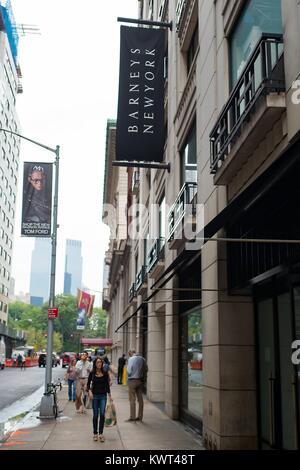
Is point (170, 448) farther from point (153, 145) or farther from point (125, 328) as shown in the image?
point (125, 328)

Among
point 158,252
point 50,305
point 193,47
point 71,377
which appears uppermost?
point 193,47

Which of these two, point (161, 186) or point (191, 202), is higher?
point (161, 186)

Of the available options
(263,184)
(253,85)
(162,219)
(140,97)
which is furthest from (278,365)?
(162,219)

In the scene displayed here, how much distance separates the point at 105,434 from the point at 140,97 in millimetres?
10601

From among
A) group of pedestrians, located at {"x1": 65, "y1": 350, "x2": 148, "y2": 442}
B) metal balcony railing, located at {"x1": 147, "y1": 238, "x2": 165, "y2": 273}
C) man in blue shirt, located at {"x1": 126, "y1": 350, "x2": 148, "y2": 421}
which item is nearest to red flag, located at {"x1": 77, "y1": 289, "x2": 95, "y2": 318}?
metal balcony railing, located at {"x1": 147, "y1": 238, "x2": 165, "y2": 273}

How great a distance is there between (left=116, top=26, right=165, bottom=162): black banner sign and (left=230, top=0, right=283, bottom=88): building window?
659cm

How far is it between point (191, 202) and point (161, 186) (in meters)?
6.73

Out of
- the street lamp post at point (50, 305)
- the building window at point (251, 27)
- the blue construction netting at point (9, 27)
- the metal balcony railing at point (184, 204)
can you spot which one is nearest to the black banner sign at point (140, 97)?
the street lamp post at point (50, 305)

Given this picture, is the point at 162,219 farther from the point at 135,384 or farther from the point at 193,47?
the point at 135,384

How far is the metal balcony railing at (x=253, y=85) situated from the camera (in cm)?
669

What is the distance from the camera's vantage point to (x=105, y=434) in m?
11.0

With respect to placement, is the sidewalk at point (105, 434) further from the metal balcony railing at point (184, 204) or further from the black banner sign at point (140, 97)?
the black banner sign at point (140, 97)

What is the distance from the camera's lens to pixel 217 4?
11.1 meters
